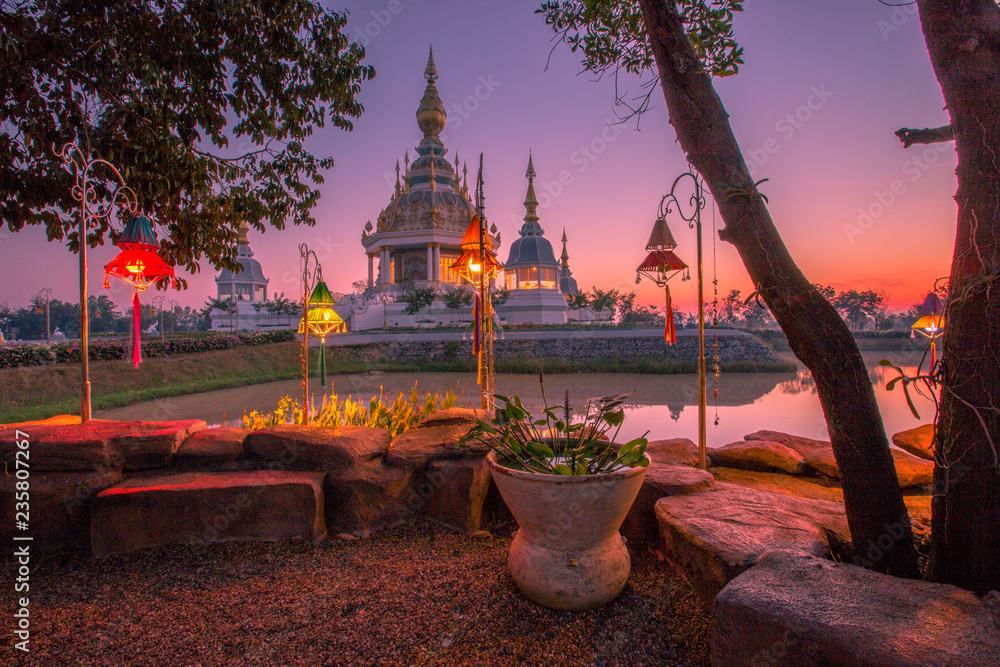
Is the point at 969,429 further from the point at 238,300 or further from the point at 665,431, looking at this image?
the point at 238,300

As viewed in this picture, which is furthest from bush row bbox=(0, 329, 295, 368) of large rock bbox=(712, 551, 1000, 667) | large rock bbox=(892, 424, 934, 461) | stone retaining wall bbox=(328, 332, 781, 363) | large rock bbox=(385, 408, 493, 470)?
large rock bbox=(892, 424, 934, 461)

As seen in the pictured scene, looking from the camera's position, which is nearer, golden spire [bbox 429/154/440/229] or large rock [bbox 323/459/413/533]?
large rock [bbox 323/459/413/533]

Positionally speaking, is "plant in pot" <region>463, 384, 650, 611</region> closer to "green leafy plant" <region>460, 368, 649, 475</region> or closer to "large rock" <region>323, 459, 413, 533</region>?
"green leafy plant" <region>460, 368, 649, 475</region>

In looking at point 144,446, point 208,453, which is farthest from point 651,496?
point 144,446

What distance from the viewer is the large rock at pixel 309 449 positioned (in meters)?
3.41

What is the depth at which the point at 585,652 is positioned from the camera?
205 centimetres

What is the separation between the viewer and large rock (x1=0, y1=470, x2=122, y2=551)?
3.10 m

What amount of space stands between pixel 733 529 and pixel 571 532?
2.68 ft

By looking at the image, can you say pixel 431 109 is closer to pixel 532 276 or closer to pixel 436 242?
pixel 436 242

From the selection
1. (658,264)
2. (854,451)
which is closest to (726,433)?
(658,264)

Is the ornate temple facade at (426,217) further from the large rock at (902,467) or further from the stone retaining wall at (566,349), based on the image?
the large rock at (902,467)

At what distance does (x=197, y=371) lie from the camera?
16.2 metres

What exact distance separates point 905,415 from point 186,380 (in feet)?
58.0

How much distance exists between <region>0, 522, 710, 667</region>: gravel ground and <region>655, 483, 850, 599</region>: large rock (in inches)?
7.9
